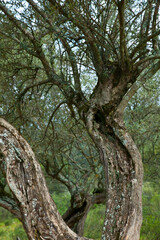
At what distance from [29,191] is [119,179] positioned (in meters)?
1.24

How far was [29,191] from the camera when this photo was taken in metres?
2.67

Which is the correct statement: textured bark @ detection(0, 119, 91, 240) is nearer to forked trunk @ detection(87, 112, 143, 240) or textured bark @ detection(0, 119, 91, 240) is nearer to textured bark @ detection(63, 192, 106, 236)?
forked trunk @ detection(87, 112, 143, 240)

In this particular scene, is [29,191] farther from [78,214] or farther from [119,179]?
[78,214]

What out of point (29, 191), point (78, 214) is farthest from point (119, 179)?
point (78, 214)

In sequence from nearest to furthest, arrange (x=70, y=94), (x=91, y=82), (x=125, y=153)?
(x=125, y=153) → (x=70, y=94) → (x=91, y=82)

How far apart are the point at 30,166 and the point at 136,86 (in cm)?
202

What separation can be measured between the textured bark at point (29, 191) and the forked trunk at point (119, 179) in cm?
55

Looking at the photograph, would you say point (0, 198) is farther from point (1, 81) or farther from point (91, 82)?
point (91, 82)

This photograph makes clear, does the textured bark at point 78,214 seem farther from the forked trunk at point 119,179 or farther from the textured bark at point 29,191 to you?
the textured bark at point 29,191

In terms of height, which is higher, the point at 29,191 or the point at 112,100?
the point at 112,100

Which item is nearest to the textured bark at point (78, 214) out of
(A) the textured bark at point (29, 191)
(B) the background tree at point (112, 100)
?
(B) the background tree at point (112, 100)

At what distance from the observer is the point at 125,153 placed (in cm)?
341

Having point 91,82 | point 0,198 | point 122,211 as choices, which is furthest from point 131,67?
point 91,82

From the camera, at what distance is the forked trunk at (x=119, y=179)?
9.49ft
